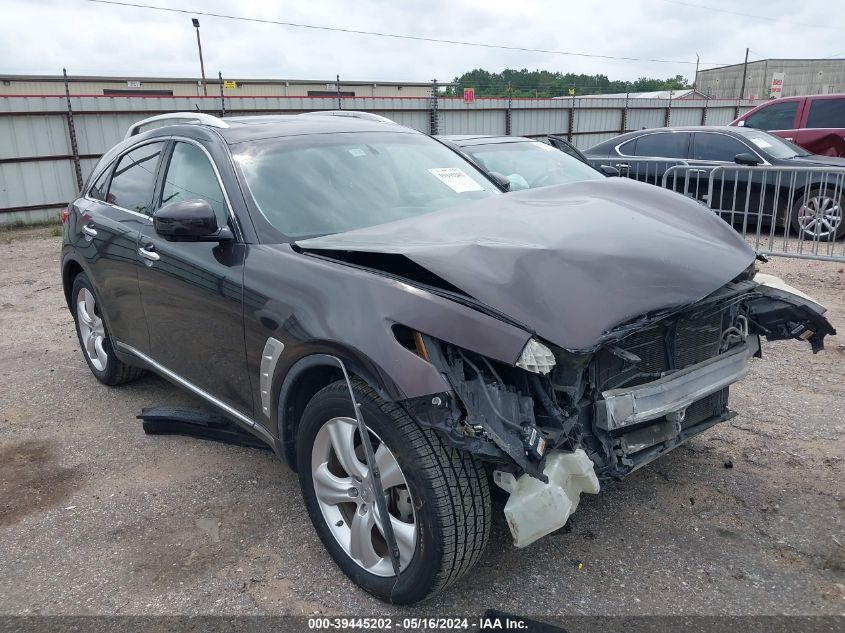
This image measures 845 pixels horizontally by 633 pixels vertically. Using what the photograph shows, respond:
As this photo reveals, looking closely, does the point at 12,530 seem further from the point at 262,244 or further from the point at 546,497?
the point at 546,497

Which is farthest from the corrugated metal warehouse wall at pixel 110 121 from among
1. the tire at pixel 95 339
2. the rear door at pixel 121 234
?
the rear door at pixel 121 234

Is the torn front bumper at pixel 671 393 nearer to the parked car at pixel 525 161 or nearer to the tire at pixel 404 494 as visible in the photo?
the tire at pixel 404 494

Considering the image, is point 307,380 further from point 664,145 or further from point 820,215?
point 664,145

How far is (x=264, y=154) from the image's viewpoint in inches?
137

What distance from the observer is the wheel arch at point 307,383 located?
2379 mm

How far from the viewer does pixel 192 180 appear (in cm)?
366

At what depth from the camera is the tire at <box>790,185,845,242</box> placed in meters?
8.56

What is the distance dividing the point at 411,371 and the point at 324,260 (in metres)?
0.75

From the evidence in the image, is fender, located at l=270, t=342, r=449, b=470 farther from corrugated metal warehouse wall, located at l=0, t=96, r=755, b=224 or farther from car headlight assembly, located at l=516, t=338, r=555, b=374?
corrugated metal warehouse wall, located at l=0, t=96, r=755, b=224

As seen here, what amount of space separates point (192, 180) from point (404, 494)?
2159mm

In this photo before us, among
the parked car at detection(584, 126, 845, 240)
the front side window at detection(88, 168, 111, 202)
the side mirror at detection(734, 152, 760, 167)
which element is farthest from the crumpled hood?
the side mirror at detection(734, 152, 760, 167)

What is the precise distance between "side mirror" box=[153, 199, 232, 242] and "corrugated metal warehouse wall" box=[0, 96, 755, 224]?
12.9 meters

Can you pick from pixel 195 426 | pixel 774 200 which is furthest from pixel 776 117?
pixel 195 426

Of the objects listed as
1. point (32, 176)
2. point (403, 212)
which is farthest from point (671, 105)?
point (403, 212)
